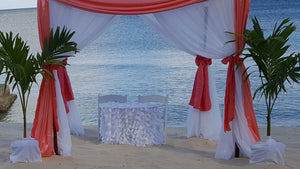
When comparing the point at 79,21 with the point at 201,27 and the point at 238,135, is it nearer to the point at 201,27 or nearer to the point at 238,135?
the point at 201,27

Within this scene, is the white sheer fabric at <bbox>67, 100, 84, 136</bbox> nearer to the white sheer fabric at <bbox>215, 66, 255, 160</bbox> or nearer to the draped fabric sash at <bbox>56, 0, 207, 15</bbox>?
the draped fabric sash at <bbox>56, 0, 207, 15</bbox>

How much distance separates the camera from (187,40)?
6.30 meters

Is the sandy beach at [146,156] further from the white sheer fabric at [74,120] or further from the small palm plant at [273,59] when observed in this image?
the small palm plant at [273,59]

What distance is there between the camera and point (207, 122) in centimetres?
710

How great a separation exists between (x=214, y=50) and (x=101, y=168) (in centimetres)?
198

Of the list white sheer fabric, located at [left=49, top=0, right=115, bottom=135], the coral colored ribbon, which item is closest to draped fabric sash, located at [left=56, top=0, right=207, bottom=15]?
white sheer fabric, located at [left=49, top=0, right=115, bottom=135]

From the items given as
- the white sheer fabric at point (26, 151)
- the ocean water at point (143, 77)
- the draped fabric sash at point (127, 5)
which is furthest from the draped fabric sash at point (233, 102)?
the ocean water at point (143, 77)

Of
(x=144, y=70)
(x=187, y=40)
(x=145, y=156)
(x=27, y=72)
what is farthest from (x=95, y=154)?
(x=144, y=70)

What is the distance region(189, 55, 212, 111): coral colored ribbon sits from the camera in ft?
23.1

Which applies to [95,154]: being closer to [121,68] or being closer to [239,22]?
[239,22]

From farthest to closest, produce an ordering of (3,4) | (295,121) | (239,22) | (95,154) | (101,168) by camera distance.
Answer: (3,4), (295,121), (95,154), (239,22), (101,168)

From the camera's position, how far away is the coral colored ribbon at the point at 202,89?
277 inches

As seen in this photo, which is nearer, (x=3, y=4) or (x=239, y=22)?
(x=239, y=22)

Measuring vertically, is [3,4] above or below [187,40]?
above
